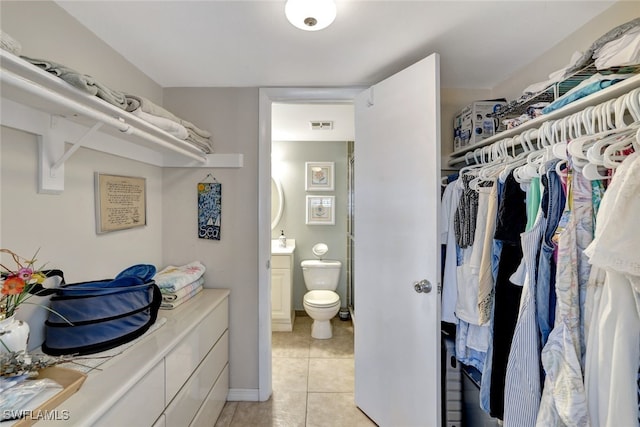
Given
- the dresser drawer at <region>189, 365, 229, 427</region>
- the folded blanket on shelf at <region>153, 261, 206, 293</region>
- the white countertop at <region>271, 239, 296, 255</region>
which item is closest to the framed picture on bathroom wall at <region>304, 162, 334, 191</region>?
the white countertop at <region>271, 239, 296, 255</region>

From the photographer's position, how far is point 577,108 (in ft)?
3.27

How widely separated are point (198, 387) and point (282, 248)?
72.6 inches

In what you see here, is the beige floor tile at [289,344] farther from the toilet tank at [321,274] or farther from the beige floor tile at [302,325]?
the toilet tank at [321,274]

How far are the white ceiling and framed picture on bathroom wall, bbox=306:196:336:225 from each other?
173cm

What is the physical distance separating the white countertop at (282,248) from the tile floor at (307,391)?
0.86m

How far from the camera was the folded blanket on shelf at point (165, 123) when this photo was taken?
1243mm

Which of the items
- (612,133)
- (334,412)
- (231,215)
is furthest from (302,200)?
(612,133)

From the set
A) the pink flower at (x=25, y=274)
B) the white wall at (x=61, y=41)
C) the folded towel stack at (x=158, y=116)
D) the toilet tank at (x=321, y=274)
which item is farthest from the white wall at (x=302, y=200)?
the pink flower at (x=25, y=274)

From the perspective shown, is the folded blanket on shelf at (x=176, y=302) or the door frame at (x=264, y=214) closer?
the folded blanket on shelf at (x=176, y=302)

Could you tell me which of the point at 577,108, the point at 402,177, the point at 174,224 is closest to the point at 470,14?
the point at 577,108

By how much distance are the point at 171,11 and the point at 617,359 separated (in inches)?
75.3

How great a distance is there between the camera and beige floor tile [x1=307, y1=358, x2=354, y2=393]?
2047 mm

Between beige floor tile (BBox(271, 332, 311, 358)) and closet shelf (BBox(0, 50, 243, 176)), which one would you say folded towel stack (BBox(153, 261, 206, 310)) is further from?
beige floor tile (BBox(271, 332, 311, 358))

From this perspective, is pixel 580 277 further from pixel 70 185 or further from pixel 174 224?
pixel 174 224
